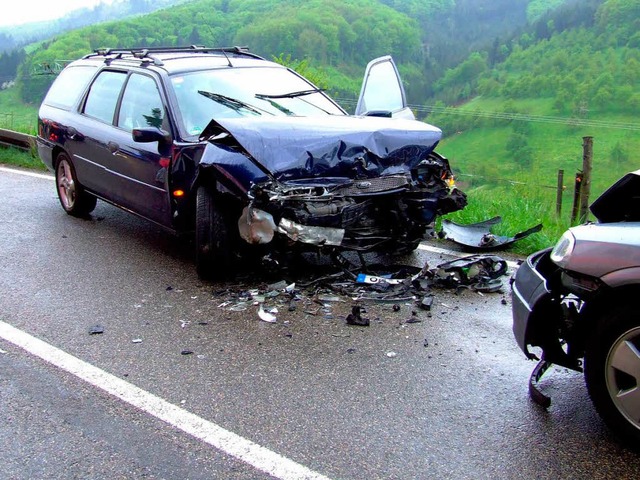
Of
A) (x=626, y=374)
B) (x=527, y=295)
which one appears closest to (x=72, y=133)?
(x=527, y=295)

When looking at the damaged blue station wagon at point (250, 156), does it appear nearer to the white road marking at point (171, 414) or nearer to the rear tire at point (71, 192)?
the rear tire at point (71, 192)

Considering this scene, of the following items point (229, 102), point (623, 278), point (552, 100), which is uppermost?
point (229, 102)

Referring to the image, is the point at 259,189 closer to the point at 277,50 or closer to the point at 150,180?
the point at 150,180

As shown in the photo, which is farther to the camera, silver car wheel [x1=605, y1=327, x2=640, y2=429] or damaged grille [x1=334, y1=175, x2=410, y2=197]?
damaged grille [x1=334, y1=175, x2=410, y2=197]

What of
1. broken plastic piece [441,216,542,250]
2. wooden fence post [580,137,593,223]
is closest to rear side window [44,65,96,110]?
broken plastic piece [441,216,542,250]

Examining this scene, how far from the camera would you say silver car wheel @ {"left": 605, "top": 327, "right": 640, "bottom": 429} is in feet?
10.4

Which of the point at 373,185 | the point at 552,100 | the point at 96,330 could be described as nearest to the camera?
the point at 96,330

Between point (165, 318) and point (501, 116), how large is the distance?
10218 centimetres

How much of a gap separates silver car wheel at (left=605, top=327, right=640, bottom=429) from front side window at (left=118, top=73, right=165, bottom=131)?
439cm

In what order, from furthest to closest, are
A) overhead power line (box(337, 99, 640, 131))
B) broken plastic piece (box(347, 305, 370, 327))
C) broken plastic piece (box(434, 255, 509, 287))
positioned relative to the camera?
overhead power line (box(337, 99, 640, 131)) → broken plastic piece (box(434, 255, 509, 287)) → broken plastic piece (box(347, 305, 370, 327))

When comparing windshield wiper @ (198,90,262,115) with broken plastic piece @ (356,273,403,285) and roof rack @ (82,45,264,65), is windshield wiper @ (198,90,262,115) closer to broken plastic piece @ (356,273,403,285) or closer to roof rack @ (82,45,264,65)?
roof rack @ (82,45,264,65)

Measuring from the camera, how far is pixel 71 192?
808 cm

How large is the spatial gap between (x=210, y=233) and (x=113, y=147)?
74.3 inches

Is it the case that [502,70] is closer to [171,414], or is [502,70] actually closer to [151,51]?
[151,51]
